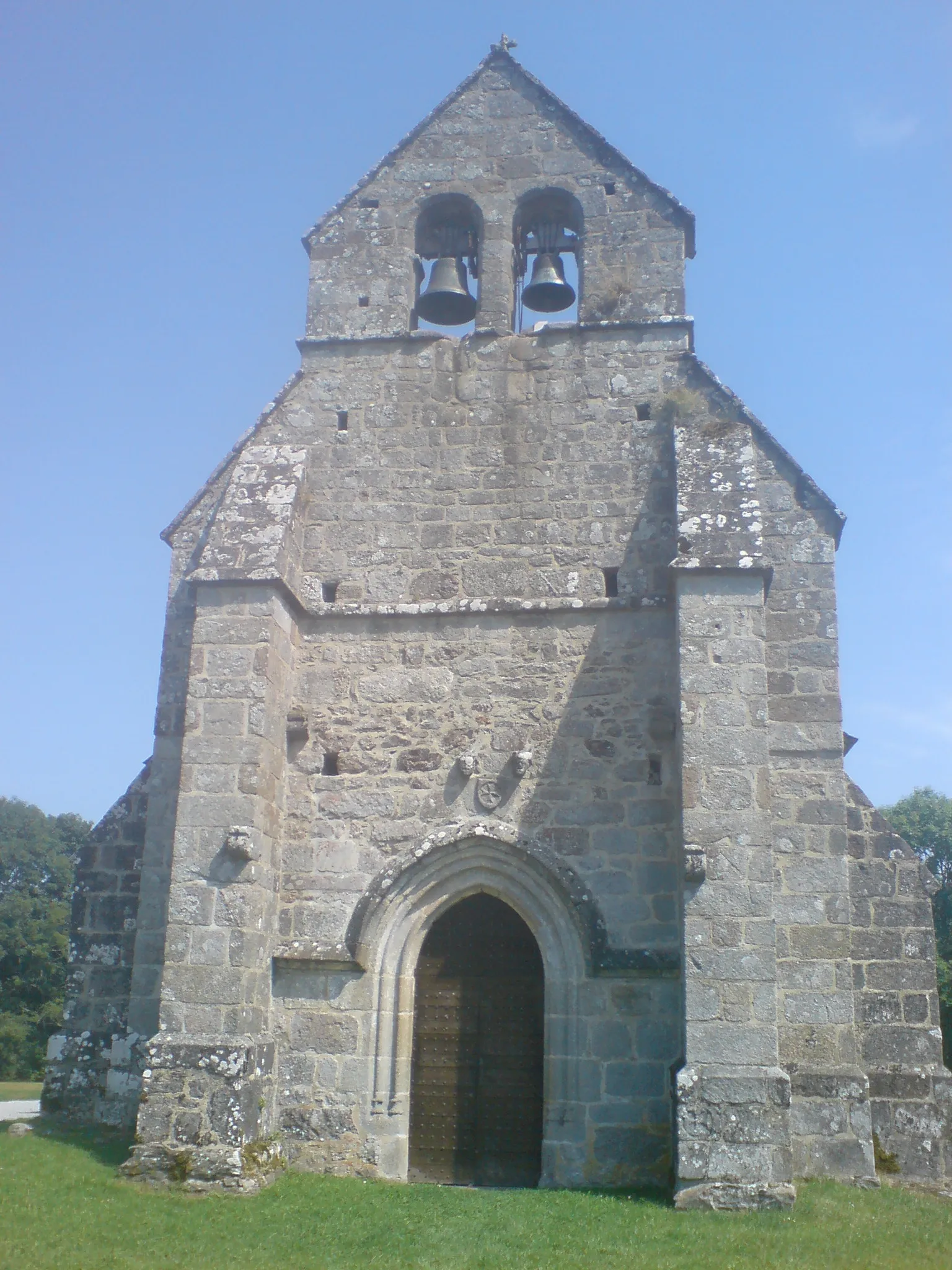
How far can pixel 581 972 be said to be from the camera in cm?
903

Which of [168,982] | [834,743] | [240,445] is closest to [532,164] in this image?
[240,445]

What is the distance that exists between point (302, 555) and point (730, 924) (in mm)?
4863

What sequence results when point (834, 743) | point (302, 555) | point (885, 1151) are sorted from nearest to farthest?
point (885, 1151)
point (834, 743)
point (302, 555)

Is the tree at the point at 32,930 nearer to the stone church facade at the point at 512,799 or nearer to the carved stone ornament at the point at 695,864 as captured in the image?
the stone church facade at the point at 512,799

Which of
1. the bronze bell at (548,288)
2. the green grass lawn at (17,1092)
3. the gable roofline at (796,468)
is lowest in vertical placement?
the green grass lawn at (17,1092)

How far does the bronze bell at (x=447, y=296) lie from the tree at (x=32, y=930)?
A: 24475 mm

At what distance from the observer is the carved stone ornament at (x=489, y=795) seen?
9.49 meters

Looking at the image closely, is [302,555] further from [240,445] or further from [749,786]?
[749,786]

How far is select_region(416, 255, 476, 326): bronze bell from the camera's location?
11.4 m

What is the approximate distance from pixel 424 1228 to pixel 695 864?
2.98 m

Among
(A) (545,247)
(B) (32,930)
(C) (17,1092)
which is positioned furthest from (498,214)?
(B) (32,930)

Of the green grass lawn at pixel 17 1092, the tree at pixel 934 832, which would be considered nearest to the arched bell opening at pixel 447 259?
the green grass lawn at pixel 17 1092

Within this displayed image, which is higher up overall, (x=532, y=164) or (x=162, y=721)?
(x=532, y=164)

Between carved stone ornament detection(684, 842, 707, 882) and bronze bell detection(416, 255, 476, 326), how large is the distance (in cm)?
584
